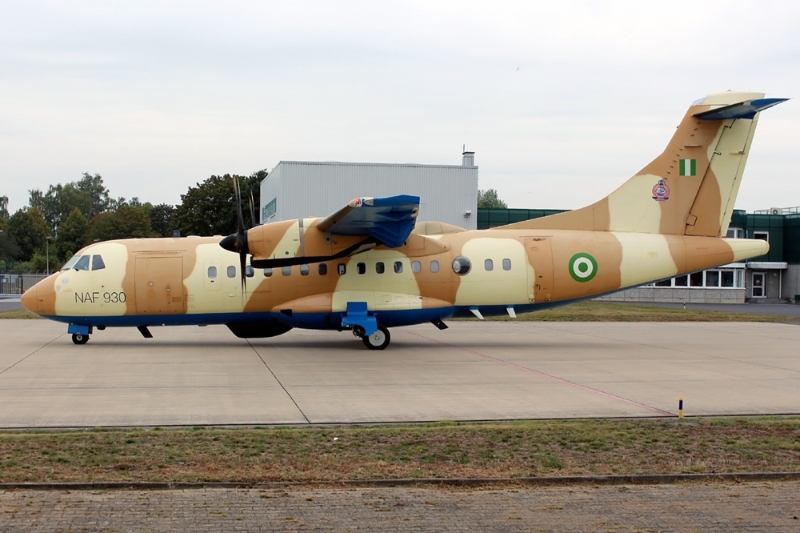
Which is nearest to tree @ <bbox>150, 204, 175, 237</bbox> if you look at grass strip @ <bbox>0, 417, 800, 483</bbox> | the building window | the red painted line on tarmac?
the building window

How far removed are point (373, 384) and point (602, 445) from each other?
616 cm

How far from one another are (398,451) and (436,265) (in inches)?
494

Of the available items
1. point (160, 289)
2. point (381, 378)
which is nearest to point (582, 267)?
point (381, 378)

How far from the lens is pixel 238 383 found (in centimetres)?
1523

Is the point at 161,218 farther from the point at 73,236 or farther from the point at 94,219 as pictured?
the point at 73,236

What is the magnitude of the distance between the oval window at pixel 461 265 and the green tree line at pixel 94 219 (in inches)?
1053

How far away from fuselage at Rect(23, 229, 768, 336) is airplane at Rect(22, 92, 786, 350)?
0.11 feet

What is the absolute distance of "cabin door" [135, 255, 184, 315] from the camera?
851 inches

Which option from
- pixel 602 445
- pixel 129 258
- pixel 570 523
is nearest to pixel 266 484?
pixel 570 523

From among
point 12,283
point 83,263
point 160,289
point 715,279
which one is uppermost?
point 83,263

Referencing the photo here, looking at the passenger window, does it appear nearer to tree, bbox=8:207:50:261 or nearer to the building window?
the building window

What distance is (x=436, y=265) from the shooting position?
21.9 m

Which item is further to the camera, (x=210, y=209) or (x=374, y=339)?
(x=210, y=209)

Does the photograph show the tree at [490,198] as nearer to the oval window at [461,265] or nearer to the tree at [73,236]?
the tree at [73,236]
